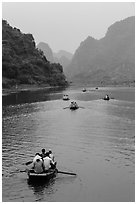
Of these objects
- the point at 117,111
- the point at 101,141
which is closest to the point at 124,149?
the point at 101,141

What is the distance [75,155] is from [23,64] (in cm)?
11912

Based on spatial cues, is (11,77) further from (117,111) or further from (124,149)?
(124,149)

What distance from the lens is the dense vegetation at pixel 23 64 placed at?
135375 mm

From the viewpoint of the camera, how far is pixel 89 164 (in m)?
26.9

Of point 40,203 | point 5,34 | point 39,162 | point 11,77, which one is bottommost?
point 40,203

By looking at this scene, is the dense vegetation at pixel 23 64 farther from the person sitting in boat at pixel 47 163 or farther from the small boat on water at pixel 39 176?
the small boat on water at pixel 39 176

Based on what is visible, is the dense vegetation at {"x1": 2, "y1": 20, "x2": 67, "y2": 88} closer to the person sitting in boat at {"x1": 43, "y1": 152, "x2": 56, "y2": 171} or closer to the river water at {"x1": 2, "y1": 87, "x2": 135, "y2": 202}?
the river water at {"x1": 2, "y1": 87, "x2": 135, "y2": 202}

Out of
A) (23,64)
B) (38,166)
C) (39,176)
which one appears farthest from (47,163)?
(23,64)

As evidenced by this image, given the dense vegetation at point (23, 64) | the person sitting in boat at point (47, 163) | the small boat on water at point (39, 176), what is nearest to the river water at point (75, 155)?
the small boat on water at point (39, 176)

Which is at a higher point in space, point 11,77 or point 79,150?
point 11,77

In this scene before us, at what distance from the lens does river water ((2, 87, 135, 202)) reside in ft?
67.4

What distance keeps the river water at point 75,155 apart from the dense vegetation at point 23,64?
261 ft

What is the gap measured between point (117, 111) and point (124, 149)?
32.0 meters

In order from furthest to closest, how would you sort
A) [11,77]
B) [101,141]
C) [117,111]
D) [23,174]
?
[11,77]
[117,111]
[101,141]
[23,174]
